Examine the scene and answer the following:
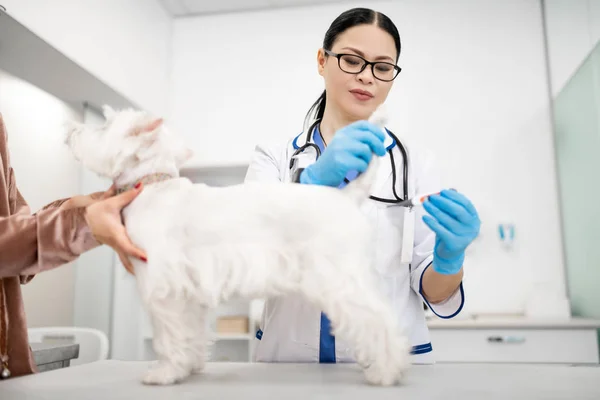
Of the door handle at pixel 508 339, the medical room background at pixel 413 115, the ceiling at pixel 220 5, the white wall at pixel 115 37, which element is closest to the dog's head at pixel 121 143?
the white wall at pixel 115 37

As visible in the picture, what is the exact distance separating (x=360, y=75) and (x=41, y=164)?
80.9 inches

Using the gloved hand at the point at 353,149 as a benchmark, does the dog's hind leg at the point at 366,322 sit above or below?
below

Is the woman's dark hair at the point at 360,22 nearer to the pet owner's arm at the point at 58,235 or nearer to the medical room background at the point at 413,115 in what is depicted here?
the pet owner's arm at the point at 58,235

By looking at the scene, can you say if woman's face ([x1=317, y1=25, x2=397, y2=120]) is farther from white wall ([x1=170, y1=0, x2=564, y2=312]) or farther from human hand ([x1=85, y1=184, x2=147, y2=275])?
white wall ([x1=170, y1=0, x2=564, y2=312])

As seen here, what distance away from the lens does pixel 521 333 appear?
89.9 inches

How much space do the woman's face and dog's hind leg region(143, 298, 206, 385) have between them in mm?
649

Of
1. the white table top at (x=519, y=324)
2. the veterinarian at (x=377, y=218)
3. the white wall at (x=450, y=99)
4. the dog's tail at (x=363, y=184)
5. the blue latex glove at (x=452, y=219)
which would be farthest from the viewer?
the white wall at (x=450, y=99)

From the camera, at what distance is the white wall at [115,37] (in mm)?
1944

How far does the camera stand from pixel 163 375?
865 mm

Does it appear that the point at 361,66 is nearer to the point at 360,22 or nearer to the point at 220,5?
the point at 360,22

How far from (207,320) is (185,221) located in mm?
269

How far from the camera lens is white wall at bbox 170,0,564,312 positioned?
2.84 metres

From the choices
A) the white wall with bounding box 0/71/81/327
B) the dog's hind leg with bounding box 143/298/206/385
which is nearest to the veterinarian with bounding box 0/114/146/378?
the dog's hind leg with bounding box 143/298/206/385

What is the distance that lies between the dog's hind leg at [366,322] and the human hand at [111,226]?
1.09 ft
